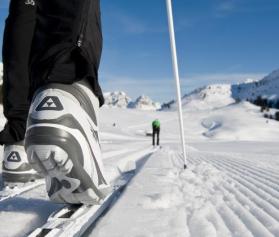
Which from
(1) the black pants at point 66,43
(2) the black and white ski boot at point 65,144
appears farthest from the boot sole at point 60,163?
(1) the black pants at point 66,43

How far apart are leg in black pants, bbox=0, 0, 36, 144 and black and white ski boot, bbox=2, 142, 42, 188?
0.17 m

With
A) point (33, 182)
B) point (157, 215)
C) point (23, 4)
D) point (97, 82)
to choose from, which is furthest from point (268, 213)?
point (23, 4)

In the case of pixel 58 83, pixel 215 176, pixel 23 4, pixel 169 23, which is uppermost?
pixel 169 23

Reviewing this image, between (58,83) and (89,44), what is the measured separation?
162 millimetres

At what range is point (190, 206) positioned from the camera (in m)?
1.61

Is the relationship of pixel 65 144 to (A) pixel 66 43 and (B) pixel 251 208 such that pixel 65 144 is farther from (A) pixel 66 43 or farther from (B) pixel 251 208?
(B) pixel 251 208

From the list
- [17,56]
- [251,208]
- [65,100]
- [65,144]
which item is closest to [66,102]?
[65,100]

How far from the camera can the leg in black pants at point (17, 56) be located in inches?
69.4

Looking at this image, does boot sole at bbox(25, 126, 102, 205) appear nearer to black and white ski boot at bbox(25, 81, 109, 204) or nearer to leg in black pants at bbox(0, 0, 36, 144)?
black and white ski boot at bbox(25, 81, 109, 204)

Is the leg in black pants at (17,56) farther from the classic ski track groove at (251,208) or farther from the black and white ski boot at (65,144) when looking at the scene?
the classic ski track groove at (251,208)

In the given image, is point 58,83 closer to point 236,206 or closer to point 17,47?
point 17,47

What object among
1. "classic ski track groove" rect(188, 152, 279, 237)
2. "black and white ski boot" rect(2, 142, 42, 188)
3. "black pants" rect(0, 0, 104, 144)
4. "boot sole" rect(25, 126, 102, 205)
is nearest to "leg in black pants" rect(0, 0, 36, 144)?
"black and white ski boot" rect(2, 142, 42, 188)

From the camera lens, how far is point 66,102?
125cm

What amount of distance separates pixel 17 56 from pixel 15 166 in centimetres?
56
